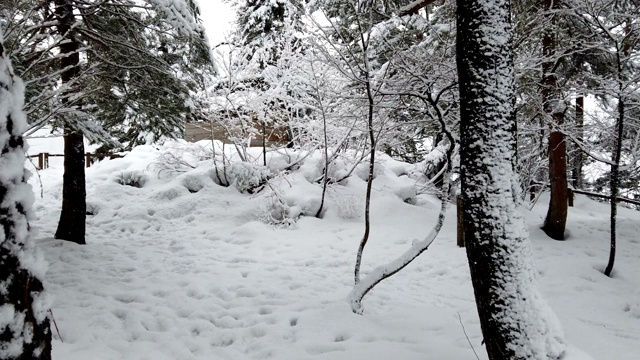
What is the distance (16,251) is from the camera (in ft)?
4.96

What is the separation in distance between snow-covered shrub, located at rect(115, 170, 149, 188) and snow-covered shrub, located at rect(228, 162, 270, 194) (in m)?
2.40

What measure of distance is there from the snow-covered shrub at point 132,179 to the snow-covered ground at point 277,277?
14cm

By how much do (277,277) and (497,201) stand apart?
3.75 metres

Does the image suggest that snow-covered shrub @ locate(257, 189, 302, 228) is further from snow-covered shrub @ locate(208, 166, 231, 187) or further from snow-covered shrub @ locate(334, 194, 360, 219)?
snow-covered shrub @ locate(208, 166, 231, 187)

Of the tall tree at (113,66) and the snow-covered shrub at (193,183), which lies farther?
the snow-covered shrub at (193,183)

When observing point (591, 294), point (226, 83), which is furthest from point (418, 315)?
point (226, 83)

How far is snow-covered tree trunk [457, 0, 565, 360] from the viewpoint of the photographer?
8.84ft

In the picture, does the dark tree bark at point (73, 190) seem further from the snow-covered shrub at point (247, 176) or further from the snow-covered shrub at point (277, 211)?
the snow-covered shrub at point (247, 176)

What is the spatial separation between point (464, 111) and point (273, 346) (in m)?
2.68

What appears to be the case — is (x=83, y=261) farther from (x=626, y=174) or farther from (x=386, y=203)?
(x=626, y=174)

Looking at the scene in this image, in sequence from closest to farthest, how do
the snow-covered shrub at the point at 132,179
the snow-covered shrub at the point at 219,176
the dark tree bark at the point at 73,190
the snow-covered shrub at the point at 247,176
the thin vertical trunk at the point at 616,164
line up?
the dark tree bark at the point at 73,190 → the thin vertical trunk at the point at 616,164 → the snow-covered shrub at the point at 247,176 → the snow-covered shrub at the point at 219,176 → the snow-covered shrub at the point at 132,179

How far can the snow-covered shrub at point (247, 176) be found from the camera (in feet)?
31.8

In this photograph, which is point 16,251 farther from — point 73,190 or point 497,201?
point 73,190

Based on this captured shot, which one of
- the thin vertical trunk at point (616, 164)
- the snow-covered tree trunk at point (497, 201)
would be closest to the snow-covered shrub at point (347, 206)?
the thin vertical trunk at point (616, 164)
